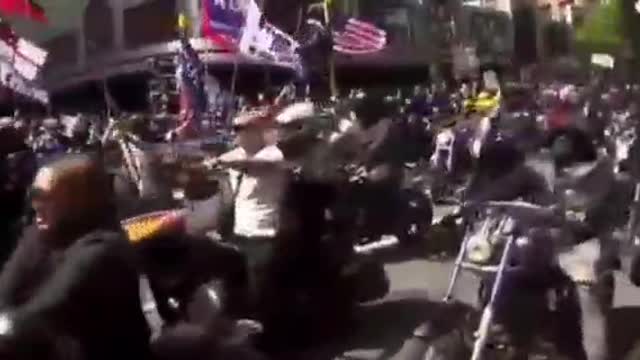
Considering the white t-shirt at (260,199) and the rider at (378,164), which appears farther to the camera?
the white t-shirt at (260,199)

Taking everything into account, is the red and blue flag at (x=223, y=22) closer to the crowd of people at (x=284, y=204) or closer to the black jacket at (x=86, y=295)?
the crowd of people at (x=284, y=204)

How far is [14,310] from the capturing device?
134 cm

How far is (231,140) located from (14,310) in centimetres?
33

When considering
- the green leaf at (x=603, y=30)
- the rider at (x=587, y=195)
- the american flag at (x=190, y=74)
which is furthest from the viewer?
the rider at (x=587, y=195)

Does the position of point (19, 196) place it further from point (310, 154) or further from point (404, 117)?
point (404, 117)

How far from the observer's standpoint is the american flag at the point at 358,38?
1.26m

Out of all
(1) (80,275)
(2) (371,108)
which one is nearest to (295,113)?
(2) (371,108)

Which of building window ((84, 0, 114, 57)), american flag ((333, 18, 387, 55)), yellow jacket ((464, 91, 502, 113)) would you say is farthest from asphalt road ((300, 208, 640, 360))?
building window ((84, 0, 114, 57))

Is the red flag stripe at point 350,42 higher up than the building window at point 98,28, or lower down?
lower down

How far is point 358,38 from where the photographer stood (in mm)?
1277

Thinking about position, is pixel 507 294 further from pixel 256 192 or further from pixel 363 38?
pixel 363 38

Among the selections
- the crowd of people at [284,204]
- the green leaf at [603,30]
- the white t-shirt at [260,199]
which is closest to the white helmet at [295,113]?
the crowd of people at [284,204]

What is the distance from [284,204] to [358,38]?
0.36 meters

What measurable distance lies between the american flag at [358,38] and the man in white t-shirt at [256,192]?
0.22 m
